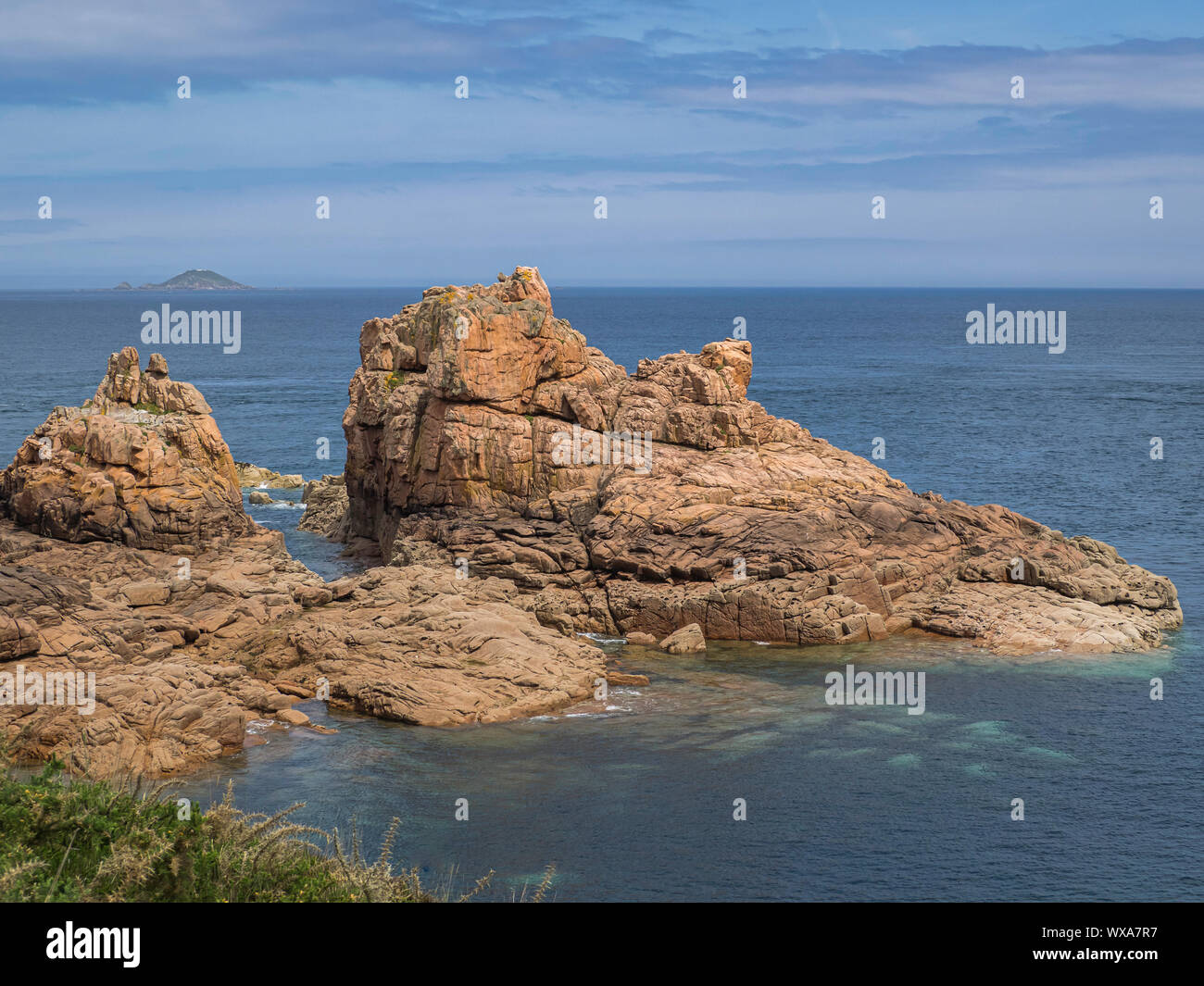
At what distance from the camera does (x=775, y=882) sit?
28.8 metres

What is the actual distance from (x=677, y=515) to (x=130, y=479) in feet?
73.1

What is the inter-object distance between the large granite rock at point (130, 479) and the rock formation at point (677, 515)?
26.5ft

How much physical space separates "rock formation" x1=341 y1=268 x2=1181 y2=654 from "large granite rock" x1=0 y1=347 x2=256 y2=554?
8071 mm

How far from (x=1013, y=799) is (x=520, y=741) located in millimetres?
14035

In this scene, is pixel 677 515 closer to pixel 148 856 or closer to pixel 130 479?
pixel 130 479

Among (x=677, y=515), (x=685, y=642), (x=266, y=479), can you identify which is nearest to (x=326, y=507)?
(x=266, y=479)

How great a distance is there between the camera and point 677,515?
165 feet

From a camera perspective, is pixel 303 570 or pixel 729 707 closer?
pixel 729 707

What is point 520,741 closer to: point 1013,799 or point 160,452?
point 1013,799

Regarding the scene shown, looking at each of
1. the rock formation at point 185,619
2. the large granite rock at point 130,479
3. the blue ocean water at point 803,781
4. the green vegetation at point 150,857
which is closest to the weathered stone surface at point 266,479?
the blue ocean water at point 803,781

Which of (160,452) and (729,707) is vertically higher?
(160,452)

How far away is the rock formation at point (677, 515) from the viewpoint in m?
47.8

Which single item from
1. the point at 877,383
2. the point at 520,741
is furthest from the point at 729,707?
the point at 877,383

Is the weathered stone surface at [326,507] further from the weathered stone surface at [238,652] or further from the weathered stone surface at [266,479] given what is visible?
the weathered stone surface at [238,652]
